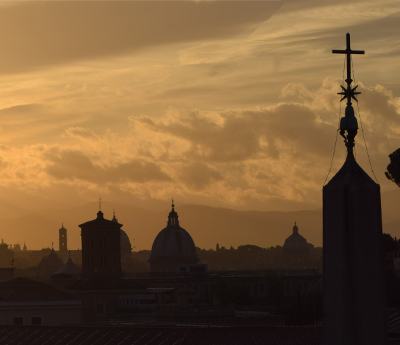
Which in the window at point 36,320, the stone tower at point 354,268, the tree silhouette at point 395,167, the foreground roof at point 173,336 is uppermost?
the tree silhouette at point 395,167

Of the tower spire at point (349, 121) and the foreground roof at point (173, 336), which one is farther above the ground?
the tower spire at point (349, 121)

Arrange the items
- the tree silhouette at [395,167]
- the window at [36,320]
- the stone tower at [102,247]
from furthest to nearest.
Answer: the stone tower at [102,247], the window at [36,320], the tree silhouette at [395,167]

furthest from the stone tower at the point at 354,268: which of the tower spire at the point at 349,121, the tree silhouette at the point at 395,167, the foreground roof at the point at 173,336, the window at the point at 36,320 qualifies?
the window at the point at 36,320

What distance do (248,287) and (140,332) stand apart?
124 metres

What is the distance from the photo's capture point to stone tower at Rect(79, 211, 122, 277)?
154125 millimetres

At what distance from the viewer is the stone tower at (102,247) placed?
506ft

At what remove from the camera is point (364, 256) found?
13.6 m

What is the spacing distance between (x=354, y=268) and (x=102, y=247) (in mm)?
141977

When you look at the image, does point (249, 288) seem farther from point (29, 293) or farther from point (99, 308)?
point (29, 293)

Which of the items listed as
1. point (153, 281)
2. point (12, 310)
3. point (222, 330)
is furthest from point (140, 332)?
point (153, 281)

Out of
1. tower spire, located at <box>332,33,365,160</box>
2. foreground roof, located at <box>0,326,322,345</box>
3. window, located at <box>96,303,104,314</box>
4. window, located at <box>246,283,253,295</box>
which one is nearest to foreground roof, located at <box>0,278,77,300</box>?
window, located at <box>96,303,104,314</box>

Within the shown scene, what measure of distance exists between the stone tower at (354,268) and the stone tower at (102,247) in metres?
141

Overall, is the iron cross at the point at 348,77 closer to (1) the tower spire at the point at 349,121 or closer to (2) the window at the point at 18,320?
(1) the tower spire at the point at 349,121

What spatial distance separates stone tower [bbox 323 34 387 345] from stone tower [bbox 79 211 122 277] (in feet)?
463
